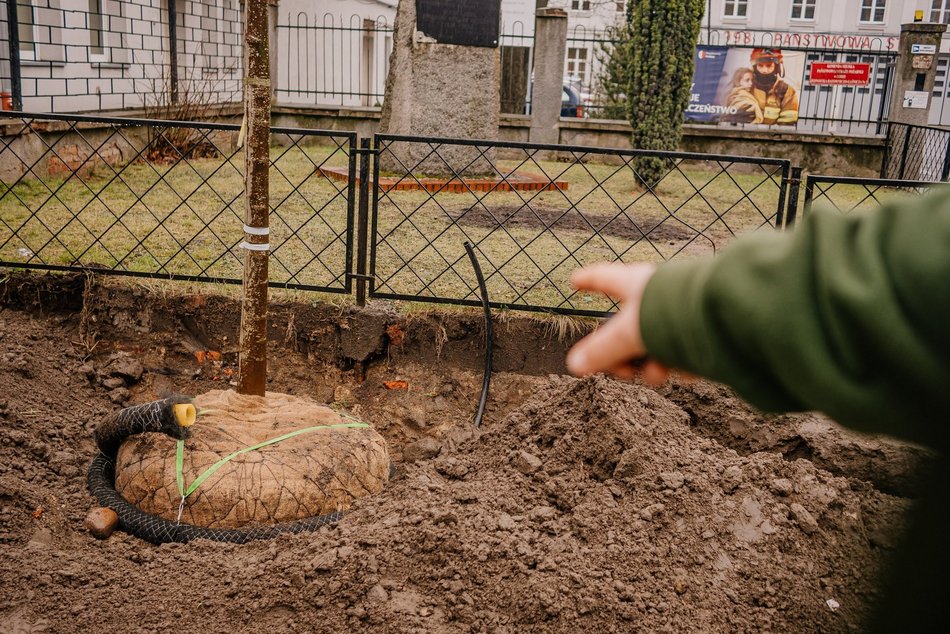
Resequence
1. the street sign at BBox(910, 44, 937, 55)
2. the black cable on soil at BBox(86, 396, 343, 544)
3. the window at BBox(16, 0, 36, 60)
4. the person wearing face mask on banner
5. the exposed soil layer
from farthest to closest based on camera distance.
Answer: the person wearing face mask on banner → the street sign at BBox(910, 44, 937, 55) → the window at BBox(16, 0, 36, 60) → the black cable on soil at BBox(86, 396, 343, 544) → the exposed soil layer

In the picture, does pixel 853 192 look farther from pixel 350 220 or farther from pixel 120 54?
pixel 120 54

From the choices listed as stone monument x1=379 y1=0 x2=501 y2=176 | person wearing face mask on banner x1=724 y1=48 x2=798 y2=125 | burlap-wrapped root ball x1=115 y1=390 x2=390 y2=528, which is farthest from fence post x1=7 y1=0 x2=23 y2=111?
person wearing face mask on banner x1=724 y1=48 x2=798 y2=125

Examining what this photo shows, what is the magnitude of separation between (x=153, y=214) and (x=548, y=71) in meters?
8.41

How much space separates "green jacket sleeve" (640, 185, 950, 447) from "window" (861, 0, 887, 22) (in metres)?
34.4

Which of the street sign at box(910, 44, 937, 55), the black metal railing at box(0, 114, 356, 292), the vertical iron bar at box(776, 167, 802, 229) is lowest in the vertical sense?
the black metal railing at box(0, 114, 356, 292)

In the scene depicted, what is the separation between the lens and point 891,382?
782mm

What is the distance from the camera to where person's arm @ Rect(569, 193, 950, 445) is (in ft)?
2.47

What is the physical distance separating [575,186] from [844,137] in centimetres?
480

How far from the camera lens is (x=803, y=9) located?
30859mm

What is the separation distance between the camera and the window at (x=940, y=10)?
29.0m

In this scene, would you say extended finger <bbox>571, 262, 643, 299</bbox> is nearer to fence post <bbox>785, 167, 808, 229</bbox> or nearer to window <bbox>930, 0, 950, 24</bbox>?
fence post <bbox>785, 167, 808, 229</bbox>

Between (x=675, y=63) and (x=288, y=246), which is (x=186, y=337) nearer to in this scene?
(x=288, y=246)

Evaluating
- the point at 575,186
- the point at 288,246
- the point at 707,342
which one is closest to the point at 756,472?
the point at 707,342

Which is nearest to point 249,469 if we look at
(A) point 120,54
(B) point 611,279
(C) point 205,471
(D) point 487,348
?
(C) point 205,471
